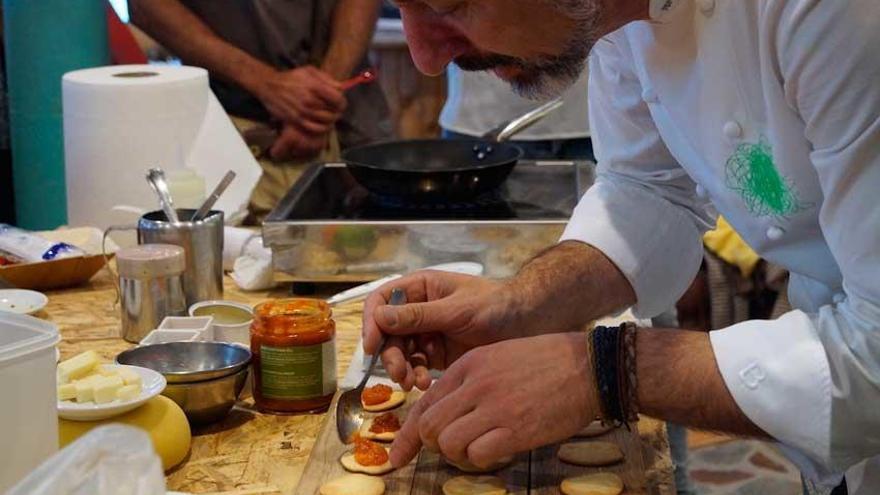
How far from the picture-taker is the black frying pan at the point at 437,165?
2338mm

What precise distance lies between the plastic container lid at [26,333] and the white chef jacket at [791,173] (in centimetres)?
70

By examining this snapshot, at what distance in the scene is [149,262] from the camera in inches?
76.4

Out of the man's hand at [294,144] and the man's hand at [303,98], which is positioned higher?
the man's hand at [303,98]

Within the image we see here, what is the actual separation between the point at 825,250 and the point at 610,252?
1.15 feet

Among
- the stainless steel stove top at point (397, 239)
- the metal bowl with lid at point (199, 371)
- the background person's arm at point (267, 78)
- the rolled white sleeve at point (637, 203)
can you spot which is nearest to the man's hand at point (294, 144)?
the background person's arm at point (267, 78)

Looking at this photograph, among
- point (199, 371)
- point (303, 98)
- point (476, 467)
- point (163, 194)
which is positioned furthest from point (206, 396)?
point (303, 98)

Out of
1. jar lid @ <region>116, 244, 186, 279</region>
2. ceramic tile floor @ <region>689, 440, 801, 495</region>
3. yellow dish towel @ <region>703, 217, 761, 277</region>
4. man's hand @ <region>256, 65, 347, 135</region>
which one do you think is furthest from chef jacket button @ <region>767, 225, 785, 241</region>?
yellow dish towel @ <region>703, 217, 761, 277</region>

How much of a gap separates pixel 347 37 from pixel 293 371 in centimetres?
185

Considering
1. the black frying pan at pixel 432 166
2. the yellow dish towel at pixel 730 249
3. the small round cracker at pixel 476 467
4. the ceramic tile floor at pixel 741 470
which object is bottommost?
the ceramic tile floor at pixel 741 470

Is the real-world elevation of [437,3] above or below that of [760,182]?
above

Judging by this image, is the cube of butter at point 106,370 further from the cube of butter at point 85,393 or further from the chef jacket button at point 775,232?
the chef jacket button at point 775,232

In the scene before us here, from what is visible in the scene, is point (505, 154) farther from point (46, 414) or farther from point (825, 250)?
point (46, 414)

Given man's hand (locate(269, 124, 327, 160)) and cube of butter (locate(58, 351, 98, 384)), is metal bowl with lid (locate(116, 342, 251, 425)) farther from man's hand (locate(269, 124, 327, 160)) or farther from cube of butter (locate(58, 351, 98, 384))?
man's hand (locate(269, 124, 327, 160))

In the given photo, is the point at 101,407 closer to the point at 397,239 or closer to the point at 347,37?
the point at 397,239
